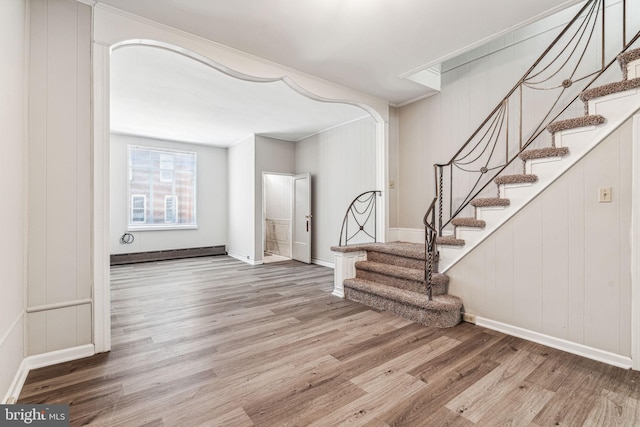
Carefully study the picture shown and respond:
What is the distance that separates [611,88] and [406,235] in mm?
3019

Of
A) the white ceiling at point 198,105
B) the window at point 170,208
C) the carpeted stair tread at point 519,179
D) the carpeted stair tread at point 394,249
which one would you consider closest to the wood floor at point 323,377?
the carpeted stair tread at point 394,249

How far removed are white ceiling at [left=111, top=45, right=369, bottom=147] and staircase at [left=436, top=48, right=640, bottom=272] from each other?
284 centimetres

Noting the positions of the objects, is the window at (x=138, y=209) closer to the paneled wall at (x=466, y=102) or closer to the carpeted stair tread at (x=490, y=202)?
the paneled wall at (x=466, y=102)

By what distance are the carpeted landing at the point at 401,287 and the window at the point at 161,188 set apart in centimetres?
489

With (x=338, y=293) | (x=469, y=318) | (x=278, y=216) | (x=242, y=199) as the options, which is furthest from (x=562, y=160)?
(x=278, y=216)

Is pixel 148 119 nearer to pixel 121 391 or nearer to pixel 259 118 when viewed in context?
pixel 259 118

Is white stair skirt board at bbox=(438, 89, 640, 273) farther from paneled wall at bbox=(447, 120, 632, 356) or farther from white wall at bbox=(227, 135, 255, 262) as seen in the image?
white wall at bbox=(227, 135, 255, 262)

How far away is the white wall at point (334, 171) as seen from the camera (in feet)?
18.1

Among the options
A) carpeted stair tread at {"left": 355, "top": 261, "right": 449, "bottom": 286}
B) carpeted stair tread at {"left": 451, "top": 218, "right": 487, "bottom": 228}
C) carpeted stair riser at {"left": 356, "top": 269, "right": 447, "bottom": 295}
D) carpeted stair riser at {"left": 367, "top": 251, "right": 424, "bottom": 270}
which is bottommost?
carpeted stair riser at {"left": 356, "top": 269, "right": 447, "bottom": 295}

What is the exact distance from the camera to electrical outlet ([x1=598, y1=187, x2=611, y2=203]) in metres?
2.31

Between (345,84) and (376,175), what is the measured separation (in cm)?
152

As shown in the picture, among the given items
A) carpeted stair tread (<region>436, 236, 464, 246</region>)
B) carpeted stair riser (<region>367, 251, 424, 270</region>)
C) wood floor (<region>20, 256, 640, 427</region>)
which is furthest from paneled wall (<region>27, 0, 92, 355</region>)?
carpeted stair tread (<region>436, 236, 464, 246</region>)

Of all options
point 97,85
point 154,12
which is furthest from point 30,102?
point 154,12

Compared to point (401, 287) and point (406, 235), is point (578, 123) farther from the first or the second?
point (406, 235)
